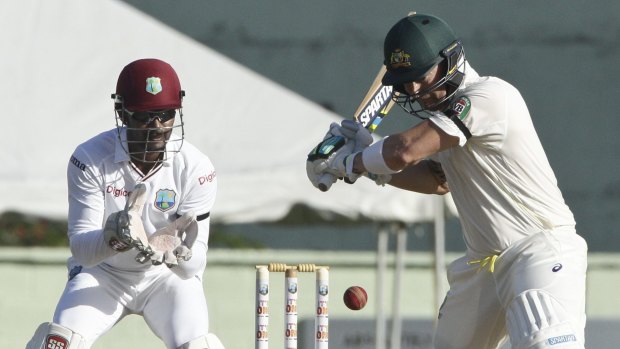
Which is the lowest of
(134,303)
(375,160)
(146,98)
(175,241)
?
(134,303)

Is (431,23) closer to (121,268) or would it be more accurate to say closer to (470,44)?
(121,268)

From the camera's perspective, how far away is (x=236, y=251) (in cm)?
768

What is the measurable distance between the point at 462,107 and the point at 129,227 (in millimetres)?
1029

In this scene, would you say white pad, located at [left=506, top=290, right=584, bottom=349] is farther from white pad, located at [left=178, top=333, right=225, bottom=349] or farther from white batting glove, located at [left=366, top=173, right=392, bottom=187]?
white pad, located at [left=178, top=333, right=225, bottom=349]

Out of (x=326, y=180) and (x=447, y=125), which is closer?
(x=447, y=125)

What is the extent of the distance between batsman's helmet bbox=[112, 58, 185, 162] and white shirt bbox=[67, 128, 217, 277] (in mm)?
51

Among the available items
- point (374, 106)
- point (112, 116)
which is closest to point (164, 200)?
point (374, 106)

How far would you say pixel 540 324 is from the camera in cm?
Answer: 387

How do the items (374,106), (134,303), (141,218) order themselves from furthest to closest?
1. (374,106)
2. (134,303)
3. (141,218)

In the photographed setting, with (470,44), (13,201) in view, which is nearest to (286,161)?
(13,201)

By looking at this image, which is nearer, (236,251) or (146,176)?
(146,176)

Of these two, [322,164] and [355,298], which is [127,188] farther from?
[355,298]

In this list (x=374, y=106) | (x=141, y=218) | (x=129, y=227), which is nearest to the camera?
(x=129, y=227)

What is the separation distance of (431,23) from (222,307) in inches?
149
